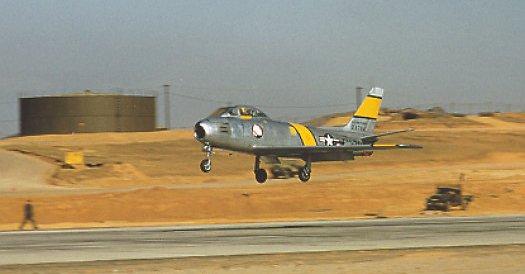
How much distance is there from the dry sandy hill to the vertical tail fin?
559 cm

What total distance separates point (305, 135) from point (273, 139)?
3.10 metres

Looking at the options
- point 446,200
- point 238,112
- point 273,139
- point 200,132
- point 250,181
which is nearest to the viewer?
point 200,132

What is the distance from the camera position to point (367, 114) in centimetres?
5975

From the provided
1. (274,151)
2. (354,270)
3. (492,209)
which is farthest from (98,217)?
(354,270)

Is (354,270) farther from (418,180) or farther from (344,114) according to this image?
(344,114)

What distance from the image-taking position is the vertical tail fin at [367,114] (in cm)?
5809

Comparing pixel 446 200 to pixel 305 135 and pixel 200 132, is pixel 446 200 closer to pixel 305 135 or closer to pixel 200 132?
pixel 305 135

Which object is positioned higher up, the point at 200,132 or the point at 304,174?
the point at 200,132

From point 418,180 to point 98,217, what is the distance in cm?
3441

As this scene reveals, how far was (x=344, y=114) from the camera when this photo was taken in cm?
13762

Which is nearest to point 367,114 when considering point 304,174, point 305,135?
point 305,135

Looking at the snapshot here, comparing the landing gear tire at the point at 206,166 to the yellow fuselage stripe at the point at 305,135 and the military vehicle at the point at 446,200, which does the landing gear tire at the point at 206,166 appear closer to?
the yellow fuselage stripe at the point at 305,135

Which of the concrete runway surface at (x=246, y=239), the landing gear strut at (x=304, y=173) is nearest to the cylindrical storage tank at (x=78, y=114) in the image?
the landing gear strut at (x=304, y=173)

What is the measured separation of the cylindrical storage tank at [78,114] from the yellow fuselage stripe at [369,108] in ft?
221
